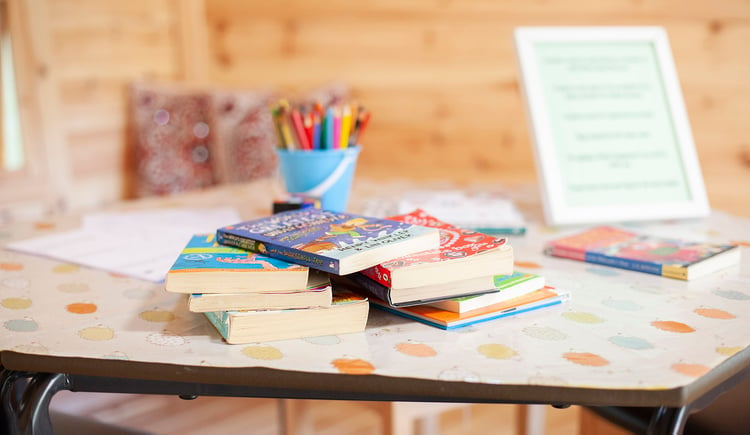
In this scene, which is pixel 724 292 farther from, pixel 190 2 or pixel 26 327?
pixel 190 2

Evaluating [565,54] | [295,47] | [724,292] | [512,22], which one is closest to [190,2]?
[295,47]

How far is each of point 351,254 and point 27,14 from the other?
5.28 feet

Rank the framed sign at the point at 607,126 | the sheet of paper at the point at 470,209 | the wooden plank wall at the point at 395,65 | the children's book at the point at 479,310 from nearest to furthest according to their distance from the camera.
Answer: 1. the children's book at the point at 479,310
2. the sheet of paper at the point at 470,209
3. the framed sign at the point at 607,126
4. the wooden plank wall at the point at 395,65

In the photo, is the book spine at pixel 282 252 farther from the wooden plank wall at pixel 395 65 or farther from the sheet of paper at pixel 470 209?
the wooden plank wall at pixel 395 65

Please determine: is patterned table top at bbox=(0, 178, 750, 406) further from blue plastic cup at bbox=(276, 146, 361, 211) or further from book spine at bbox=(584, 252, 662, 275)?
blue plastic cup at bbox=(276, 146, 361, 211)

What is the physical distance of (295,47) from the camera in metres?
2.42

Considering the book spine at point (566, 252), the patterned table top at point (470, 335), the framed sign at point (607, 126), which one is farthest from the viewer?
the framed sign at point (607, 126)

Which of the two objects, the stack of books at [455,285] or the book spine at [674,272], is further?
the book spine at [674,272]

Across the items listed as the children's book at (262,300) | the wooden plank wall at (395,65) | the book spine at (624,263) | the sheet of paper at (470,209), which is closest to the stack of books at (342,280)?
the children's book at (262,300)

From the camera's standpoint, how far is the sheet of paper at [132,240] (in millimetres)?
1025

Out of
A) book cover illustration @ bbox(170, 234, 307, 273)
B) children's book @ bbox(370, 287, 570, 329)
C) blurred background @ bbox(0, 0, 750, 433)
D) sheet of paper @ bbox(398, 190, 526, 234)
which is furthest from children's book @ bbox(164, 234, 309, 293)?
blurred background @ bbox(0, 0, 750, 433)

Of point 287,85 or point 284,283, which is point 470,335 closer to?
point 284,283

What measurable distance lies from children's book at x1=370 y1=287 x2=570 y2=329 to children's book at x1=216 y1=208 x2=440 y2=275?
7 centimetres

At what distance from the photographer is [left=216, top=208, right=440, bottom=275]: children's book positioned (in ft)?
2.45
